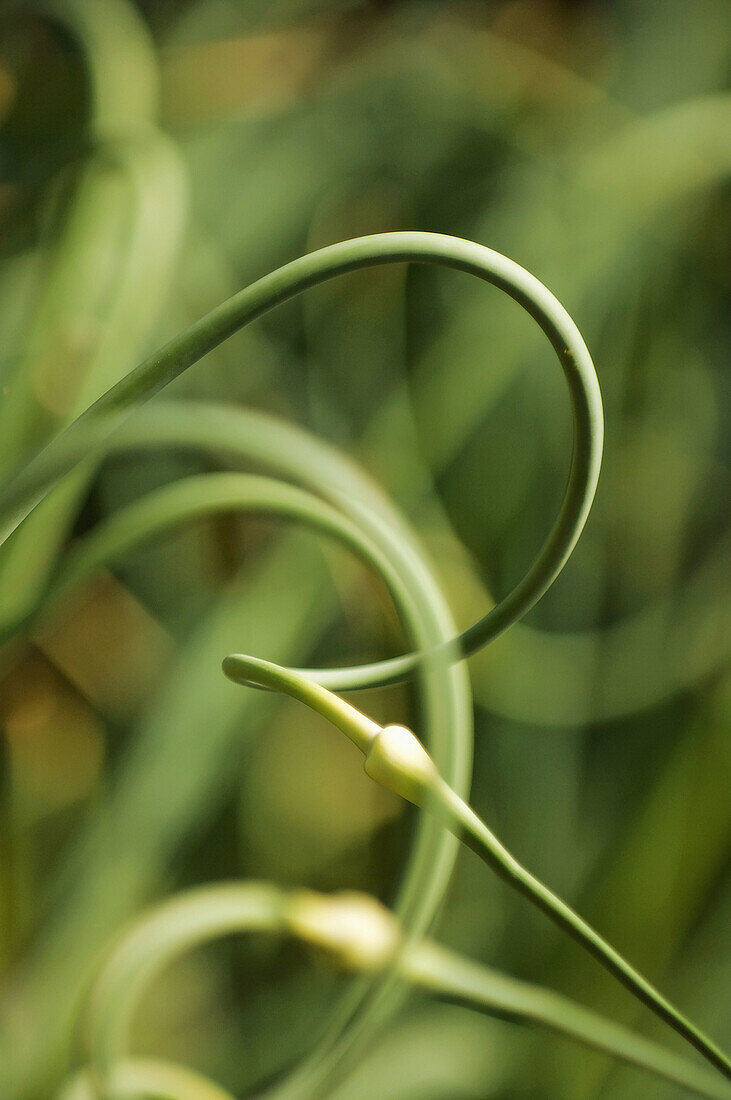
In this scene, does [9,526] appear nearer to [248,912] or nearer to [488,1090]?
[248,912]

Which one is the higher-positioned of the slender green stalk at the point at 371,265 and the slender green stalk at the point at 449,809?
the slender green stalk at the point at 371,265

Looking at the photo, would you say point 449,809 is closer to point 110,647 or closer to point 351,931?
point 351,931

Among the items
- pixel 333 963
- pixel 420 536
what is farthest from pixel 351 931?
pixel 420 536

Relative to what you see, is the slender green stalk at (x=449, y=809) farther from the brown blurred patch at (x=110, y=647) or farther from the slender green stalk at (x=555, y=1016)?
the brown blurred patch at (x=110, y=647)

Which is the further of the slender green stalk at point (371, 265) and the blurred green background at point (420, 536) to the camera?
the blurred green background at point (420, 536)

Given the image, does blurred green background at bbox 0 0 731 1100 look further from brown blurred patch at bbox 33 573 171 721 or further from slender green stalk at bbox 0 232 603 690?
slender green stalk at bbox 0 232 603 690

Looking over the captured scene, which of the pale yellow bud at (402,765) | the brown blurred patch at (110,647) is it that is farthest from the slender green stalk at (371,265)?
the brown blurred patch at (110,647)

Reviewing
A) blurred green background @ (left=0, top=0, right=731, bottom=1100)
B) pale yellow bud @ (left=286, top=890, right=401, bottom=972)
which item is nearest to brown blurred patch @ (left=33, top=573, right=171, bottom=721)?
blurred green background @ (left=0, top=0, right=731, bottom=1100)

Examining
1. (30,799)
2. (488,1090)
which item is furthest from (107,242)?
(488,1090)
